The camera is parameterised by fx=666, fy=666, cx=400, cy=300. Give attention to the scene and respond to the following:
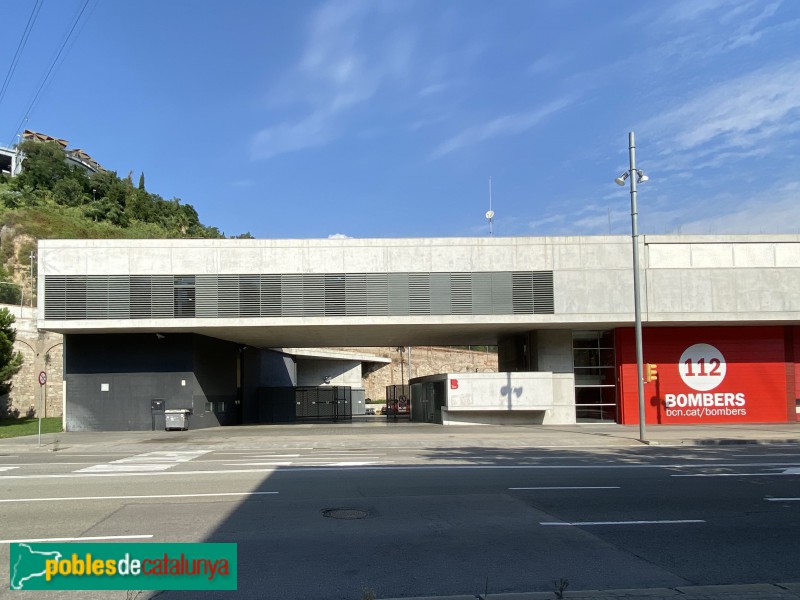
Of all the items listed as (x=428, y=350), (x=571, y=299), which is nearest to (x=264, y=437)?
(x=571, y=299)

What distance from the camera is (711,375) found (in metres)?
33.3

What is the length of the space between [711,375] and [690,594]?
99.0ft

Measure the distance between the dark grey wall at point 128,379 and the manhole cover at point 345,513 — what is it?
2380cm

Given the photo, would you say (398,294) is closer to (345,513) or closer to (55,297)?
(55,297)

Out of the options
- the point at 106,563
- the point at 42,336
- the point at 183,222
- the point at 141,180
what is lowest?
the point at 106,563

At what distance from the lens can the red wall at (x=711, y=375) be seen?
108 feet

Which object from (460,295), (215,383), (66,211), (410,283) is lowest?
(215,383)

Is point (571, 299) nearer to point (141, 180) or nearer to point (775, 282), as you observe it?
point (775, 282)

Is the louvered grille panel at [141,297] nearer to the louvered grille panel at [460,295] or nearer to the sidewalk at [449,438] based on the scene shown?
the sidewalk at [449,438]

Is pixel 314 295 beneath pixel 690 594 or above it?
above

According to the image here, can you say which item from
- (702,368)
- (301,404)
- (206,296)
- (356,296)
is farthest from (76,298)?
(702,368)

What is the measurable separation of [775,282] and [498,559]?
96.6 feet

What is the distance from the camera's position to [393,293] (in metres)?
31.5

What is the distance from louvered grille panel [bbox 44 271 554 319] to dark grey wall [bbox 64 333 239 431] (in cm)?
270
